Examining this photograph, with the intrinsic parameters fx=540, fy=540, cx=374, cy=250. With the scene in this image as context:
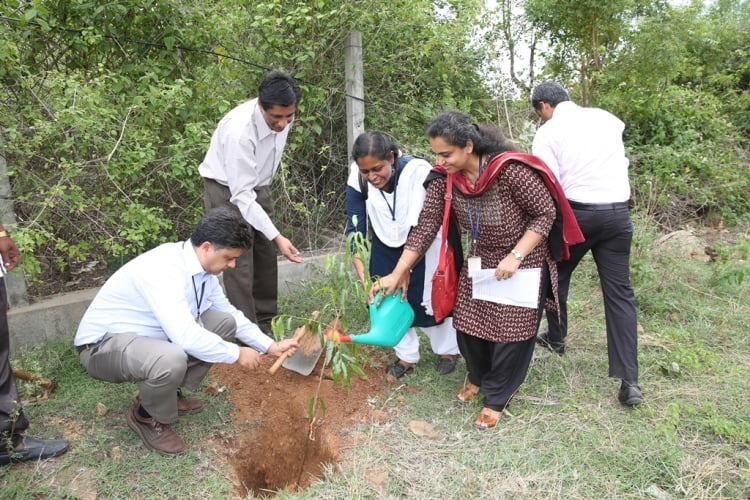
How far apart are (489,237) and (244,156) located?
1.42m

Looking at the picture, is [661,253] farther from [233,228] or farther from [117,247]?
[117,247]

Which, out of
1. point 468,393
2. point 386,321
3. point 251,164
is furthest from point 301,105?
point 468,393

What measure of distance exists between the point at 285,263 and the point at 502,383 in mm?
2142

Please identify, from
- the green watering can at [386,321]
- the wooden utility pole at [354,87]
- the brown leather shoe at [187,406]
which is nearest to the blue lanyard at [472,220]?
the green watering can at [386,321]

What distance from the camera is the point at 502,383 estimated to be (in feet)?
9.00

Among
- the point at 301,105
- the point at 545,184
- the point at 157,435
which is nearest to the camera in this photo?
the point at 545,184

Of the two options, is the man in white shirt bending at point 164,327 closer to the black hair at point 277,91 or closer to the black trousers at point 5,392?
the black trousers at point 5,392

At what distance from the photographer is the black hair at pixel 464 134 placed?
7.68ft

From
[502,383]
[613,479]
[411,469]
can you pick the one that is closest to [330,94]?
[502,383]

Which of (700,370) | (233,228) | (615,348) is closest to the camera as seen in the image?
(233,228)

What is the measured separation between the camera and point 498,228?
2.50 m

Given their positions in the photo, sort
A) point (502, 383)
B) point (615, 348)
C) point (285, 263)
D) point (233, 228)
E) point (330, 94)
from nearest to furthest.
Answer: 1. point (233, 228)
2. point (502, 383)
3. point (615, 348)
4. point (285, 263)
5. point (330, 94)

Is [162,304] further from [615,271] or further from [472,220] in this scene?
[615,271]

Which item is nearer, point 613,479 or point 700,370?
point 613,479
